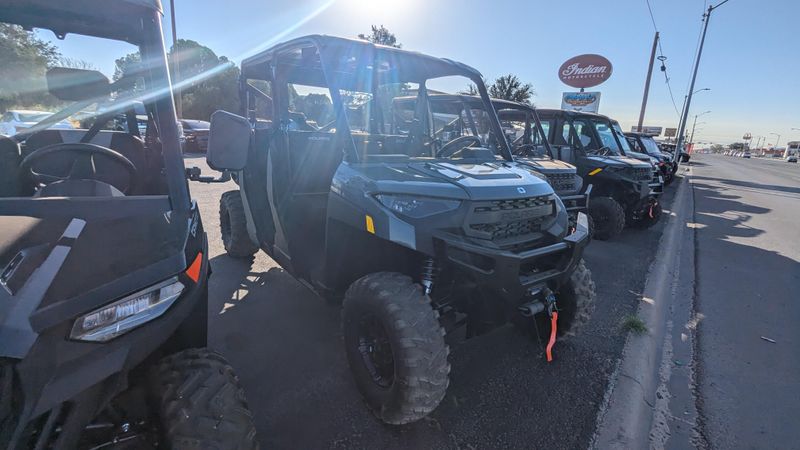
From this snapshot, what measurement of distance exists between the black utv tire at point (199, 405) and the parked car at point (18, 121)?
7.74 feet

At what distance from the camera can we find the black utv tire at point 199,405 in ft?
4.45

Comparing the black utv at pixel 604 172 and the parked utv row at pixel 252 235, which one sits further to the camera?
the black utv at pixel 604 172

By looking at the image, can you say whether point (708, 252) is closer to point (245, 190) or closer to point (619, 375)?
point (619, 375)

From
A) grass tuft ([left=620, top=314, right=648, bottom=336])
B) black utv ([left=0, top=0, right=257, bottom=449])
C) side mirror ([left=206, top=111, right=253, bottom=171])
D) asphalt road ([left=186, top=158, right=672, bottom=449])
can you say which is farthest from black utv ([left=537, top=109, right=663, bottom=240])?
black utv ([left=0, top=0, right=257, bottom=449])

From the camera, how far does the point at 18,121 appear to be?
121 inches

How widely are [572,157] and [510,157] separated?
4.82 meters

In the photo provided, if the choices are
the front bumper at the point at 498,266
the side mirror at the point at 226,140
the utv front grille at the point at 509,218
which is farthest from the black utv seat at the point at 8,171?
the utv front grille at the point at 509,218

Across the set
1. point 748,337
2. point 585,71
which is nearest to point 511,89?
point 585,71

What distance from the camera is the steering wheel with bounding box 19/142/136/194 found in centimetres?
219

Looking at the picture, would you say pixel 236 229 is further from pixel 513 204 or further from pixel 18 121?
pixel 513 204

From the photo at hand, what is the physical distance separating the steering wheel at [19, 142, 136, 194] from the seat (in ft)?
0.15

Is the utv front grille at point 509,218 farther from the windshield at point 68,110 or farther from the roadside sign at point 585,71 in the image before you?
the roadside sign at point 585,71

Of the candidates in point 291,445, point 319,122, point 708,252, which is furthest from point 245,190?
point 708,252

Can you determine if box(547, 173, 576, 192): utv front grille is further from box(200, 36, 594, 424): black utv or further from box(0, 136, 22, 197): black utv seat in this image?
box(0, 136, 22, 197): black utv seat
